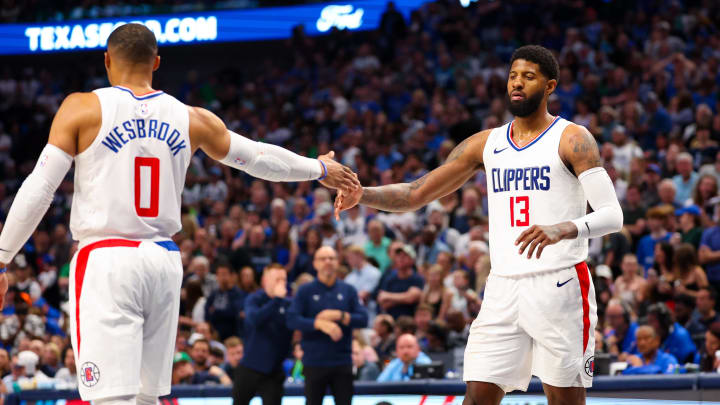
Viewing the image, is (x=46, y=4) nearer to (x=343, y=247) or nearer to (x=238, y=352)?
(x=343, y=247)

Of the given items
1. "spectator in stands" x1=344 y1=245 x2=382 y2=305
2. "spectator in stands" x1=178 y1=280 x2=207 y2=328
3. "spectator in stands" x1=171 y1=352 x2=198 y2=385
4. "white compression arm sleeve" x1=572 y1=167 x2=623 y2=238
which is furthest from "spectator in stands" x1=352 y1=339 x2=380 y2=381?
"white compression arm sleeve" x1=572 y1=167 x2=623 y2=238

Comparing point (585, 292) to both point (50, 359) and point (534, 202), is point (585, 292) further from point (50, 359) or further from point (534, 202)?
point (50, 359)

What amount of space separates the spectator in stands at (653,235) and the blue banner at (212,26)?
10.2m

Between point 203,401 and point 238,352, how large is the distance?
1234mm

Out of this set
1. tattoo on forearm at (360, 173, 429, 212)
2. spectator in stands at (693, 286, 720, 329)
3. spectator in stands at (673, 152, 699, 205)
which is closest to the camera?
tattoo on forearm at (360, 173, 429, 212)

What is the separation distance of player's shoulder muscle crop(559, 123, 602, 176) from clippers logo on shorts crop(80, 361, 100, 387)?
2.78 meters

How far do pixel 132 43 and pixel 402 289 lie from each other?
8.30m

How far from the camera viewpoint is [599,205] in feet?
18.4

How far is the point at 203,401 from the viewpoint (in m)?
10.7

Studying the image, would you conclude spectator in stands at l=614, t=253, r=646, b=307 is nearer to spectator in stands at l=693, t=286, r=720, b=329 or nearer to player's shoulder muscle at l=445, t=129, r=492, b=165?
spectator in stands at l=693, t=286, r=720, b=329

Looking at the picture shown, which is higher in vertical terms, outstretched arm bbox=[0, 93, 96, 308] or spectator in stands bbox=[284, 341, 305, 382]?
outstretched arm bbox=[0, 93, 96, 308]

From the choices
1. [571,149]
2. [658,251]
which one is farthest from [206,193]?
[571,149]

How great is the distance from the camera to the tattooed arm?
634cm

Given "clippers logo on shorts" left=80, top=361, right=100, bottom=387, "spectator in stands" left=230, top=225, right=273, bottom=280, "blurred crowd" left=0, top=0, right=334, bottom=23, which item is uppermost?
"blurred crowd" left=0, top=0, right=334, bottom=23
